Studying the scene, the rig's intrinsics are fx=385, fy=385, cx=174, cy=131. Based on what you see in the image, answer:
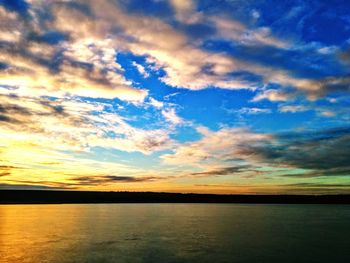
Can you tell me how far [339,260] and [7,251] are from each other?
2125 centimetres

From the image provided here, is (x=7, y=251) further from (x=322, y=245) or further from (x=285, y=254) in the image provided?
(x=322, y=245)

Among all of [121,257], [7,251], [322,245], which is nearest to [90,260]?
[121,257]

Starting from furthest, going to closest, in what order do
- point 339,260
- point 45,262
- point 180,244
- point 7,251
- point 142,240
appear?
1. point 142,240
2. point 180,244
3. point 7,251
4. point 339,260
5. point 45,262

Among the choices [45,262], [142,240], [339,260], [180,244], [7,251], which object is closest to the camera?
[45,262]

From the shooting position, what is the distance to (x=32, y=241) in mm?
30969

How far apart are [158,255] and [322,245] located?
45.8 feet

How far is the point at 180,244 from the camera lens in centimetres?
2952

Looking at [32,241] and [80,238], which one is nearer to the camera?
[32,241]

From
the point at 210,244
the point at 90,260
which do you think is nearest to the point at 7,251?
the point at 90,260

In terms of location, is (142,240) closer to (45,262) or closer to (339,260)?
(45,262)

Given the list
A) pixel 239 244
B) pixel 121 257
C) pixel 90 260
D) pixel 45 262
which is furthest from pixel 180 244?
pixel 45 262

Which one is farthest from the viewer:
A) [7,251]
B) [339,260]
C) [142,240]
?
[142,240]

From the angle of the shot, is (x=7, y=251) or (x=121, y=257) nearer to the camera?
(x=121, y=257)

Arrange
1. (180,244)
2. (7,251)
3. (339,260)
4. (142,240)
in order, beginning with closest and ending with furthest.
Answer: (339,260) < (7,251) < (180,244) < (142,240)
